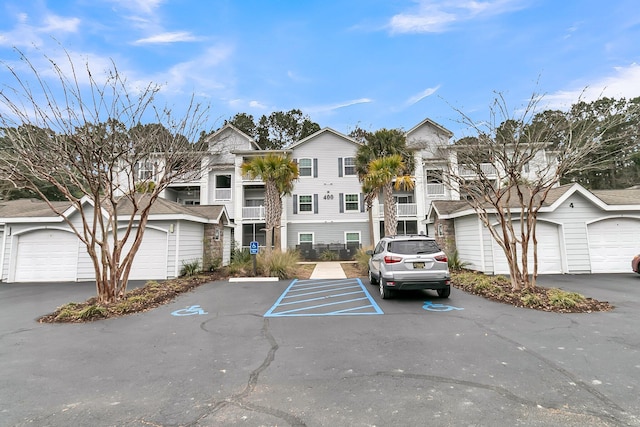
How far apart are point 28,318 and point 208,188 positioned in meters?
17.3

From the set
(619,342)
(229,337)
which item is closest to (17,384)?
(229,337)

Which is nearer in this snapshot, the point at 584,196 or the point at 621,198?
the point at 584,196

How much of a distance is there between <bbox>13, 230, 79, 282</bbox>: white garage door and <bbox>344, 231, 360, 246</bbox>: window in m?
15.7

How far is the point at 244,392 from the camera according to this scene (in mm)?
3350

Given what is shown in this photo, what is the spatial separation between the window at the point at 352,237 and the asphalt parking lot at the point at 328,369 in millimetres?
15729

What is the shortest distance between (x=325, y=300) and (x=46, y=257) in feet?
41.6

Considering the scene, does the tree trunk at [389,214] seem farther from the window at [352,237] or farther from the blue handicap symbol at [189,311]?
the blue handicap symbol at [189,311]

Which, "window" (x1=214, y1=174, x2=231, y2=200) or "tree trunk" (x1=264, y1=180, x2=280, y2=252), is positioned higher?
"window" (x1=214, y1=174, x2=231, y2=200)

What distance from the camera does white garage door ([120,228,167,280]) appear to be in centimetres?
1286

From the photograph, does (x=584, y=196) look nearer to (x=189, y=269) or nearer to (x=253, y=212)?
(x=189, y=269)

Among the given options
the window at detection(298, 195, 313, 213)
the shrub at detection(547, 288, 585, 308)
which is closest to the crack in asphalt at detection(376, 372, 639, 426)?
the shrub at detection(547, 288, 585, 308)

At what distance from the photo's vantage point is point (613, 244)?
41.7 ft

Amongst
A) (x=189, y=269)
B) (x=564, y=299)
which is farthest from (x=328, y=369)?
(x=189, y=269)

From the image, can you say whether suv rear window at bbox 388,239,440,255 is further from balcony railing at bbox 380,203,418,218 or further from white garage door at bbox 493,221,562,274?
balcony railing at bbox 380,203,418,218
